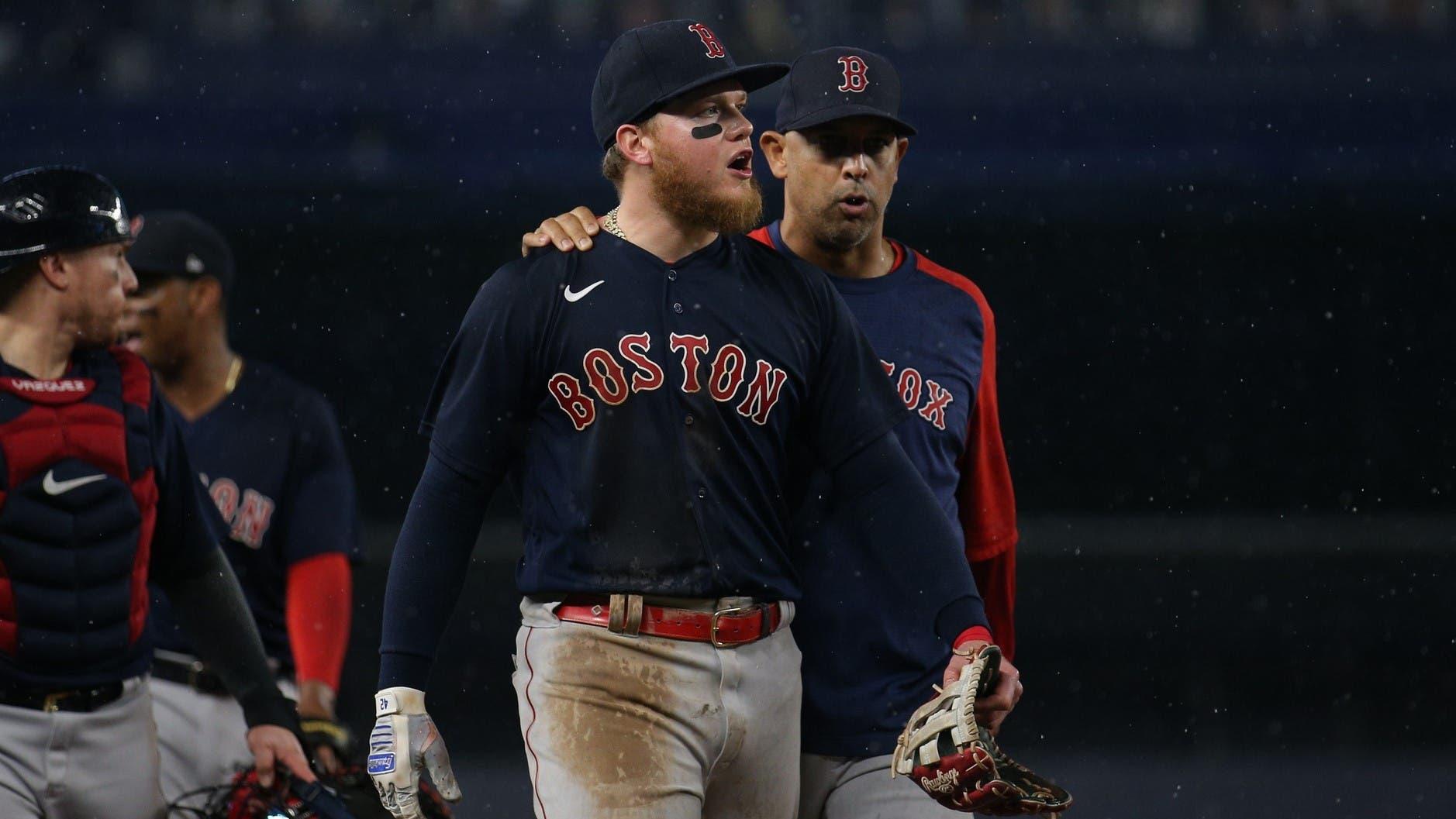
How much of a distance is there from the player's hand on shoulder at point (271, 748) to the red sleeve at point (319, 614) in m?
0.75

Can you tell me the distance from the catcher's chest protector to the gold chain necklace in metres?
1.16

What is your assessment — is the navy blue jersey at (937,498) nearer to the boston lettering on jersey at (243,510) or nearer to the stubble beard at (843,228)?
the stubble beard at (843,228)

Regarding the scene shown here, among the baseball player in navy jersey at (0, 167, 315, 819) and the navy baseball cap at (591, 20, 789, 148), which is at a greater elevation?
the navy baseball cap at (591, 20, 789, 148)

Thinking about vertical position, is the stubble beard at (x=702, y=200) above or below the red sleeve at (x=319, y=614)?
above

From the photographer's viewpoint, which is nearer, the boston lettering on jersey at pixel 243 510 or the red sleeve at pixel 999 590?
the red sleeve at pixel 999 590

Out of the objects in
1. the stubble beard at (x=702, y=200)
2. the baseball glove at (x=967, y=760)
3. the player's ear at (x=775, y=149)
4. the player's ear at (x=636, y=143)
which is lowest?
the baseball glove at (x=967, y=760)

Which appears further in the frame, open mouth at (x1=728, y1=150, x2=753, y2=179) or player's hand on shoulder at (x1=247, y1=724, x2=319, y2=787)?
player's hand on shoulder at (x1=247, y1=724, x2=319, y2=787)

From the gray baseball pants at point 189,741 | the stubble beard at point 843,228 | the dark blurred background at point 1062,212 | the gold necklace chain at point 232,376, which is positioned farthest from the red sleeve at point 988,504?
the dark blurred background at point 1062,212

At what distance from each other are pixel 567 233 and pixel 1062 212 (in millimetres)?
10880

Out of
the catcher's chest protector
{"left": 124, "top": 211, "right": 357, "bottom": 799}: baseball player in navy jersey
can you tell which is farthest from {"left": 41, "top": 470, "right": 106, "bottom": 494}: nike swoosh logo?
{"left": 124, "top": 211, "right": 357, "bottom": 799}: baseball player in navy jersey

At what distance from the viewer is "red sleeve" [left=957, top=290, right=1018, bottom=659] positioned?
→ 12.1 feet

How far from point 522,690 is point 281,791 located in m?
1.33

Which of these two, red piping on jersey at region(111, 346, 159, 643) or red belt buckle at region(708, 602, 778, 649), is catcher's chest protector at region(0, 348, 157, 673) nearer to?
red piping on jersey at region(111, 346, 159, 643)

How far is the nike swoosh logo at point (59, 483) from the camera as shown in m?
3.59
